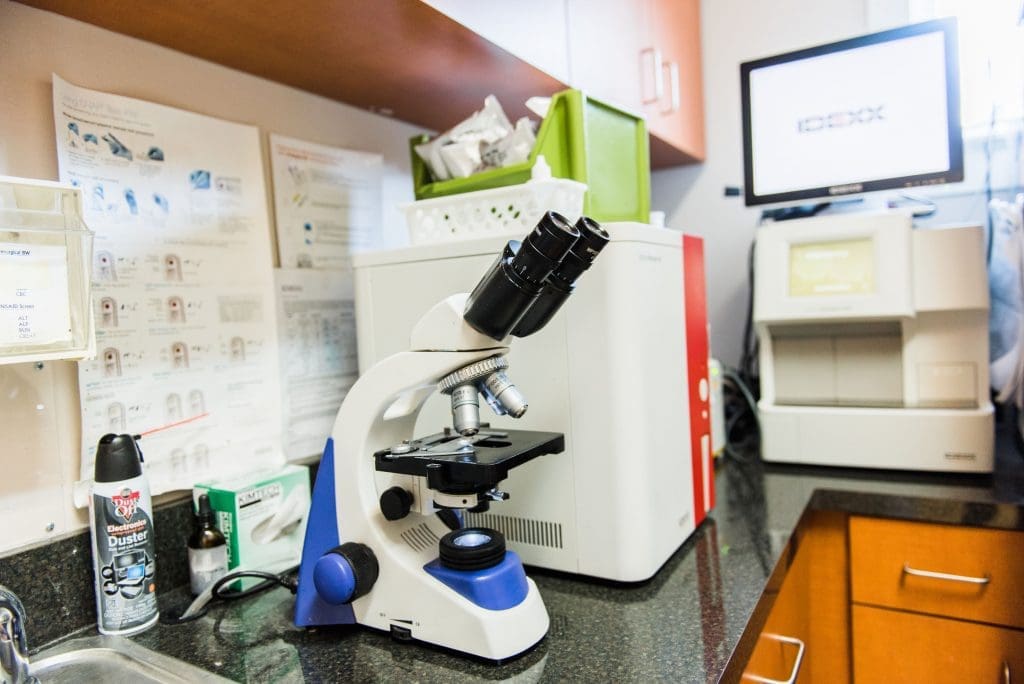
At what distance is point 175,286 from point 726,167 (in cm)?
151

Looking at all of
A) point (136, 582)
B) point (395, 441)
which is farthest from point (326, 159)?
point (136, 582)

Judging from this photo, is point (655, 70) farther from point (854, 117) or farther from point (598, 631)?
point (598, 631)

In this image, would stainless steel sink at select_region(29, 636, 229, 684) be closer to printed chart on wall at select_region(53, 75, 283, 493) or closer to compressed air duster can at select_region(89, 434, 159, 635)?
compressed air duster can at select_region(89, 434, 159, 635)

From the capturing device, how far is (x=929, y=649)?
45.8 inches

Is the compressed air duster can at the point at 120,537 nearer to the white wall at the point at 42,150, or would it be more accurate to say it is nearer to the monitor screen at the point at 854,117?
the white wall at the point at 42,150

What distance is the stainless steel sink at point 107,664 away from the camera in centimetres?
73

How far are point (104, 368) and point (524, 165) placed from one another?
622mm

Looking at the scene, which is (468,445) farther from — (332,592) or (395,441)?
(332,592)

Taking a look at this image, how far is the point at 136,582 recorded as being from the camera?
824 mm

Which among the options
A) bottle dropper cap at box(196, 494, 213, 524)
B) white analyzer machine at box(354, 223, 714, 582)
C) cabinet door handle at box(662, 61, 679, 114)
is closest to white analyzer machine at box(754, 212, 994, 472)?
cabinet door handle at box(662, 61, 679, 114)

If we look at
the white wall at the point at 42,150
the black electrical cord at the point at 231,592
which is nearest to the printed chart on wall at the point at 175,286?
the white wall at the point at 42,150

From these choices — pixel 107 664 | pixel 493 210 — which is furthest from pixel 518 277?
pixel 107 664

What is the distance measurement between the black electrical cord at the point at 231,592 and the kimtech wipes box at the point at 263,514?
22 mm

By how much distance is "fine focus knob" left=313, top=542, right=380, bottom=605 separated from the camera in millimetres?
750
